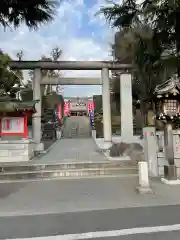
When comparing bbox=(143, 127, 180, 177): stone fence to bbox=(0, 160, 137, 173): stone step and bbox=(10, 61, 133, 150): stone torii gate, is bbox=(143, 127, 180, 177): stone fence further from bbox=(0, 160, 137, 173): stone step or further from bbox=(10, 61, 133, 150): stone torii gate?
bbox=(10, 61, 133, 150): stone torii gate

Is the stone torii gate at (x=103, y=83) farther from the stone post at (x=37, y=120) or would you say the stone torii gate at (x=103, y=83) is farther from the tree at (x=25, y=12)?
the tree at (x=25, y=12)

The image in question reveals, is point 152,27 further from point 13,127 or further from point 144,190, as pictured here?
point 13,127

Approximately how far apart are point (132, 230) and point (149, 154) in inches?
231

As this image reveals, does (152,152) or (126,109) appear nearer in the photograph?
(152,152)

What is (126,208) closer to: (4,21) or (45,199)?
(45,199)

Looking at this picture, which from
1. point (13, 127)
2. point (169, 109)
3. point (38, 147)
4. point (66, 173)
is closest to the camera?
point (169, 109)

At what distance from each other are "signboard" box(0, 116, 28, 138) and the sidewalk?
530 cm

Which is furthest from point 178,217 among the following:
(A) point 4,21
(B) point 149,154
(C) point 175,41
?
(A) point 4,21

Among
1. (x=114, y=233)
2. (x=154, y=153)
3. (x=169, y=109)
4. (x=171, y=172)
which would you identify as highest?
(x=169, y=109)

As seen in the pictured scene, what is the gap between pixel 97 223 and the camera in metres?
5.14

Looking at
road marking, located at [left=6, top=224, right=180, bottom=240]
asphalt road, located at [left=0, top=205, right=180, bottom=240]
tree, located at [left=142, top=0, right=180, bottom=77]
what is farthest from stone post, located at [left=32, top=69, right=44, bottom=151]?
road marking, located at [left=6, top=224, right=180, bottom=240]

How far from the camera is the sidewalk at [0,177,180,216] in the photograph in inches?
250

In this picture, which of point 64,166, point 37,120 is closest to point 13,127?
point 37,120

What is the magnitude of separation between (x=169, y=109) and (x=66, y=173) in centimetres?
474
